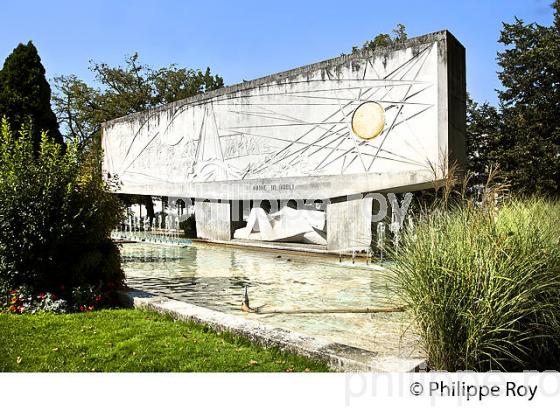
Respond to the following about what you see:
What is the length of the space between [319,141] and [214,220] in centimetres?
508

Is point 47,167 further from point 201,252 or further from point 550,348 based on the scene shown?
point 201,252

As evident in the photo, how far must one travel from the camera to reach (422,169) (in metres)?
9.89

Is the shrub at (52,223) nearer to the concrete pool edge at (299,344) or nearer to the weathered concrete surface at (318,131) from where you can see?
the concrete pool edge at (299,344)

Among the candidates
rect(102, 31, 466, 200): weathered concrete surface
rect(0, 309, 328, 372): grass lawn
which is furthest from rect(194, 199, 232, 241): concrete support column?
rect(0, 309, 328, 372): grass lawn

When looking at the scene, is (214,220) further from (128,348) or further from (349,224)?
(128,348)

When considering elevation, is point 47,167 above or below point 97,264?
above

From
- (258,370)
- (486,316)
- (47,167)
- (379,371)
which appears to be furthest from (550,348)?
(47,167)

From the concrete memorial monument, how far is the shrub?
0.97 m

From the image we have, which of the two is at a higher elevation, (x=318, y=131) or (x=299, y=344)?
(x=318, y=131)

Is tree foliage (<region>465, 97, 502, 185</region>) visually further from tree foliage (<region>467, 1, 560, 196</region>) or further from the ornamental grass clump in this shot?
the ornamental grass clump

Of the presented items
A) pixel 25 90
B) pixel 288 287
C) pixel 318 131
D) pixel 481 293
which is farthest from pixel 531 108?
pixel 25 90

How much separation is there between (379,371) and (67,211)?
4.69 meters

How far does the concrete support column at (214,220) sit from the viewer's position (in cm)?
1470

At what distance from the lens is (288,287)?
7.48 m
